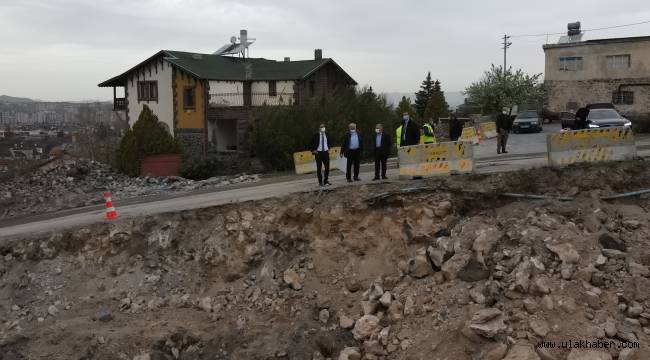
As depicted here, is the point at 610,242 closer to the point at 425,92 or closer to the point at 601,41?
the point at 601,41

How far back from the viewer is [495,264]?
9.75 metres

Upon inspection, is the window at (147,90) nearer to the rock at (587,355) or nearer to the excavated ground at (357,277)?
the excavated ground at (357,277)

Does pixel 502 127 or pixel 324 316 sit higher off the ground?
pixel 502 127

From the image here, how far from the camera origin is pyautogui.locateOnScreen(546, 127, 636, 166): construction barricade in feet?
43.3

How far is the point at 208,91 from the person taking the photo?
36.3 meters

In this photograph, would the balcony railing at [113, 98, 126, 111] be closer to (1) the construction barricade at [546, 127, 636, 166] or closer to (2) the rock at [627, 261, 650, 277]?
(1) the construction barricade at [546, 127, 636, 166]

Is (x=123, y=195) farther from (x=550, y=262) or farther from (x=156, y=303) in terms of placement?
A: (x=550, y=262)

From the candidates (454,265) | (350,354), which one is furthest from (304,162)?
(350,354)

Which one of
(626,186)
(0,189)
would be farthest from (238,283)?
(0,189)

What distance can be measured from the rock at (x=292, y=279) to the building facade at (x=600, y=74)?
3479 cm

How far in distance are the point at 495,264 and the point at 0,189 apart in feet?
70.6

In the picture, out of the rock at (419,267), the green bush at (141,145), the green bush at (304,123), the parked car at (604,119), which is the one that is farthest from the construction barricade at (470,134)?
the rock at (419,267)

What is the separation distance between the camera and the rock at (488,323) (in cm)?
838

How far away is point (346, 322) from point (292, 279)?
169cm
